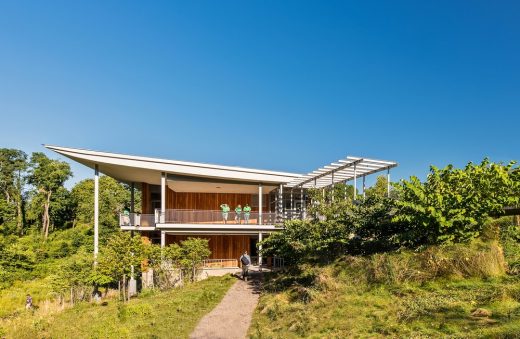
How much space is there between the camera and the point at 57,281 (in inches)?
579

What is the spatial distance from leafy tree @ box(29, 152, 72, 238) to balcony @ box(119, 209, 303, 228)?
977 inches

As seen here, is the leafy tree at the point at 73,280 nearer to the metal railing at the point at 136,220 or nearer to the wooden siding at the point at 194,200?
the metal railing at the point at 136,220

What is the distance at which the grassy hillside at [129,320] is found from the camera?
9.31 metres

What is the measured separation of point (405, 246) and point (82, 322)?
1045 cm

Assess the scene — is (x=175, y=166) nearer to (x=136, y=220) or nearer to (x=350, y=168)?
(x=136, y=220)

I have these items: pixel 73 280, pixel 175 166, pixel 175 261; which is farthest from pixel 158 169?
pixel 73 280

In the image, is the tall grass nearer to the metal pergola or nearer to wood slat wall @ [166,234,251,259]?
the metal pergola

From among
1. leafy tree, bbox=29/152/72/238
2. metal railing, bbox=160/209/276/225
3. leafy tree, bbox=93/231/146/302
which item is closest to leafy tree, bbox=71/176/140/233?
leafy tree, bbox=29/152/72/238

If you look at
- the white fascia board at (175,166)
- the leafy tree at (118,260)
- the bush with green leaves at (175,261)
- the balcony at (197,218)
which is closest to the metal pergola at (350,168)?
the white fascia board at (175,166)

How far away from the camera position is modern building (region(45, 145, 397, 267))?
A: 17.5 metres

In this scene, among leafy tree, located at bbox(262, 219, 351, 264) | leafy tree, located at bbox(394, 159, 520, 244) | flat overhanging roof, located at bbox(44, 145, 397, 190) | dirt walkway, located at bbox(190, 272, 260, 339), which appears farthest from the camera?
flat overhanging roof, located at bbox(44, 145, 397, 190)

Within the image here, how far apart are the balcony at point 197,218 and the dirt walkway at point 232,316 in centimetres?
514

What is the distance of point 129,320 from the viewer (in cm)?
1063

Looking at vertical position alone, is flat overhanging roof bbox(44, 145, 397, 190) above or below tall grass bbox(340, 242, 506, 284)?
above
